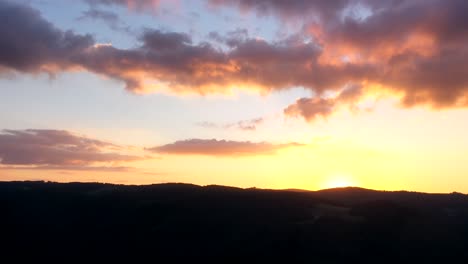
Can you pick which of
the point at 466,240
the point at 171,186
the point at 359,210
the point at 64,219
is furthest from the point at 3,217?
the point at 466,240

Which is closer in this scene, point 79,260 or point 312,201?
point 79,260

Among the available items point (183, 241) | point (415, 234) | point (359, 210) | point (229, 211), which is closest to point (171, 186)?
point (229, 211)

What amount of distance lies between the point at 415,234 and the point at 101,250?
34.8 m

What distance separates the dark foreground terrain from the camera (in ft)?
206

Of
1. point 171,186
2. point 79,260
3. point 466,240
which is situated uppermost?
point 171,186

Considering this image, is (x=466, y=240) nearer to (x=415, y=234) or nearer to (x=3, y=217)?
(x=415, y=234)

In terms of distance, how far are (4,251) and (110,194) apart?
744 inches

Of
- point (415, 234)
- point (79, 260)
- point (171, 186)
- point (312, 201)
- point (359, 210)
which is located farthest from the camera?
point (171, 186)

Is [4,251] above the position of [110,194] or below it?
below

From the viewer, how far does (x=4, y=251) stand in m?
65.9

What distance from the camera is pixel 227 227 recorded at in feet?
223

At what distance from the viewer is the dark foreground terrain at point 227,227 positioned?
62656mm

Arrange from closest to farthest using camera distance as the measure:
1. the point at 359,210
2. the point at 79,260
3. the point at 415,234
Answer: the point at 79,260, the point at 415,234, the point at 359,210

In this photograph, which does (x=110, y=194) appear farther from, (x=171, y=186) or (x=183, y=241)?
(x=183, y=241)
